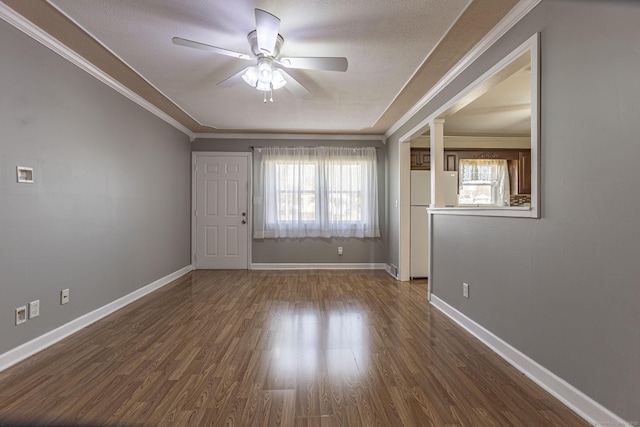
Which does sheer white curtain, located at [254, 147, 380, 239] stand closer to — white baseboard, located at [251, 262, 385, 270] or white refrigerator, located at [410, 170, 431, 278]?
→ white baseboard, located at [251, 262, 385, 270]

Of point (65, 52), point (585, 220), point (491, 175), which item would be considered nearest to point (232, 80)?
point (65, 52)

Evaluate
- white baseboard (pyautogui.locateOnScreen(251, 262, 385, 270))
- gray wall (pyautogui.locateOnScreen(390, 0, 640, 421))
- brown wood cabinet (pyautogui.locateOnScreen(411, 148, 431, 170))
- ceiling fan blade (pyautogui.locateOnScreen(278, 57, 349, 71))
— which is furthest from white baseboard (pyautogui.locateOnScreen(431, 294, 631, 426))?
brown wood cabinet (pyautogui.locateOnScreen(411, 148, 431, 170))

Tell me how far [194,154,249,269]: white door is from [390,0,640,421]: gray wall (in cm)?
449

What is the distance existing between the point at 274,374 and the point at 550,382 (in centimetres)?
166

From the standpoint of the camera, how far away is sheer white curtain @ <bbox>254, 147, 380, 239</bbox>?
5.79 meters

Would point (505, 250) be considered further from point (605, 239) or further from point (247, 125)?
point (247, 125)

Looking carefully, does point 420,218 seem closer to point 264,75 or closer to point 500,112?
point 500,112

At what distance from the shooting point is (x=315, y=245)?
232 inches

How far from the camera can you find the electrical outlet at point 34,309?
2.36 metres

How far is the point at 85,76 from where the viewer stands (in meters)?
2.98

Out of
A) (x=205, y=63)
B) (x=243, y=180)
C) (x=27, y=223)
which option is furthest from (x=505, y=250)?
(x=243, y=180)

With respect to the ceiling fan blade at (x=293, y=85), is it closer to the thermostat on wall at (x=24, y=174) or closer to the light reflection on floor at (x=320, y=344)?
the thermostat on wall at (x=24, y=174)

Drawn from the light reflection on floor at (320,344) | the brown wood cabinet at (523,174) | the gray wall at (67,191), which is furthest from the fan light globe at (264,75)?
the brown wood cabinet at (523,174)

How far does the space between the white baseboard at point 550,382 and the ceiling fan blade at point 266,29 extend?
9.02 ft
